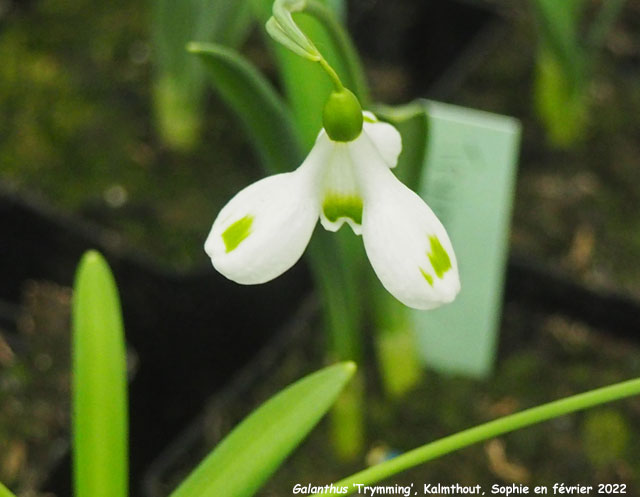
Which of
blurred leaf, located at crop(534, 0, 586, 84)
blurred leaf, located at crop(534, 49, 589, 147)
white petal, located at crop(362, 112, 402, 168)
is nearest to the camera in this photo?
white petal, located at crop(362, 112, 402, 168)

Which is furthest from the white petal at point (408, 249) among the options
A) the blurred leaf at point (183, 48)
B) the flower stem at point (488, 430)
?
the blurred leaf at point (183, 48)

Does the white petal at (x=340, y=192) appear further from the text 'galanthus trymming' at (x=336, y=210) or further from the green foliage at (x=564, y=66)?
the green foliage at (x=564, y=66)

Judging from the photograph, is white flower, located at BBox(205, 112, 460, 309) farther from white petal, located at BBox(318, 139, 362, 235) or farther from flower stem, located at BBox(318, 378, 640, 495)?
flower stem, located at BBox(318, 378, 640, 495)

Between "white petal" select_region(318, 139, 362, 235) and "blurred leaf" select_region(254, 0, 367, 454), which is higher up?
"white petal" select_region(318, 139, 362, 235)

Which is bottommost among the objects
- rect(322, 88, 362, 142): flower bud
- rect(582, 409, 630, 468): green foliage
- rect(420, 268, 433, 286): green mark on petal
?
rect(582, 409, 630, 468): green foliage

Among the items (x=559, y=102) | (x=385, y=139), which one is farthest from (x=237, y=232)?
(x=559, y=102)

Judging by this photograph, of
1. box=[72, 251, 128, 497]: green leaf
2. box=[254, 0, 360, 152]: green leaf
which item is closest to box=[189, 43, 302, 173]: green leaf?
box=[254, 0, 360, 152]: green leaf
